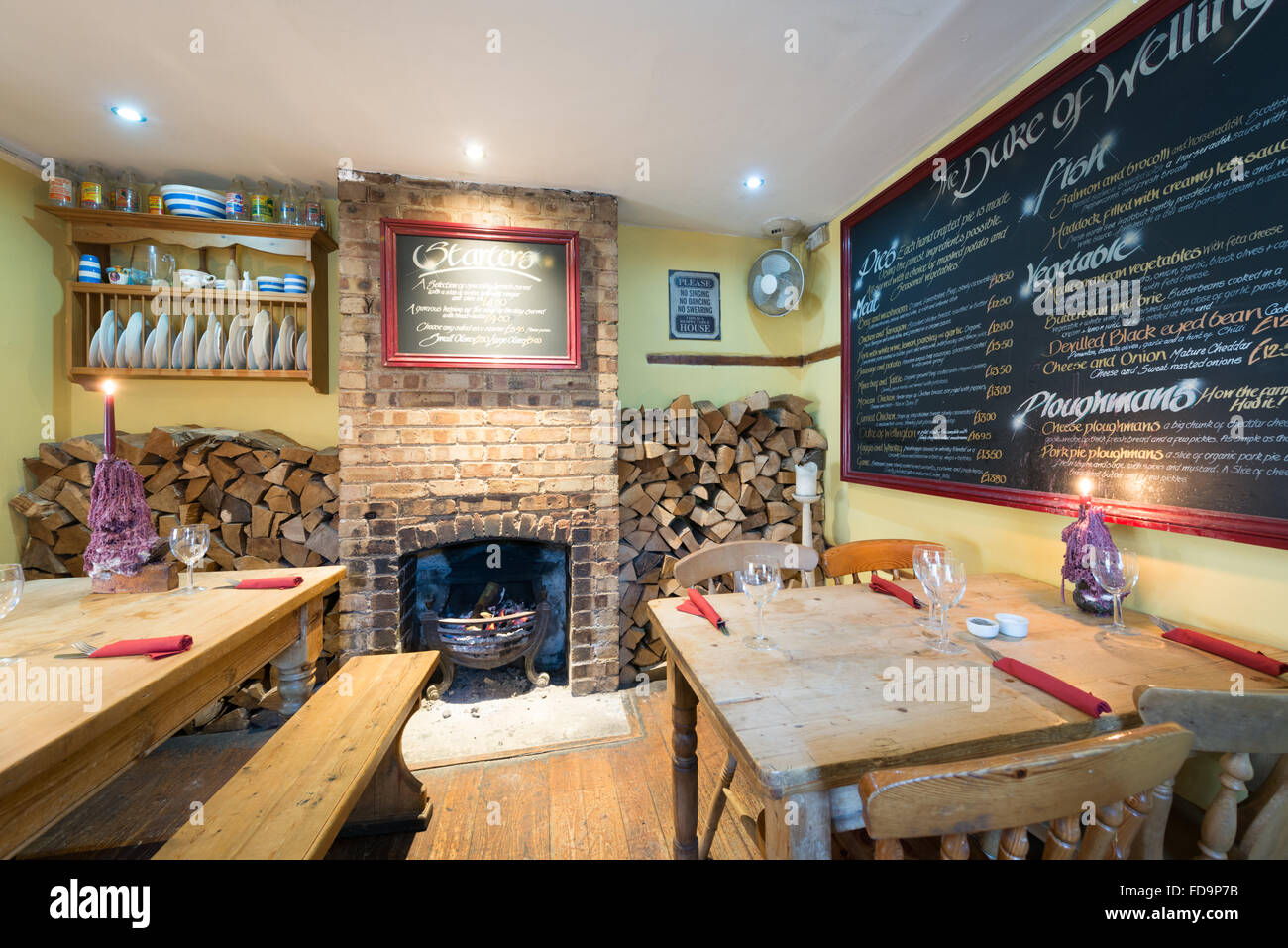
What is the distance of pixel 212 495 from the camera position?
2.56m

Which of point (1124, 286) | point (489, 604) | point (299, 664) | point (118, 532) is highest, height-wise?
point (1124, 286)

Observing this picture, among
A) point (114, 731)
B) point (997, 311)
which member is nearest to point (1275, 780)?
point (997, 311)

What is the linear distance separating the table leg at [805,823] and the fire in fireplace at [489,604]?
2205 mm

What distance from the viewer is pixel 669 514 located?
2945mm

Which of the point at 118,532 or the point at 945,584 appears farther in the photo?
the point at 118,532

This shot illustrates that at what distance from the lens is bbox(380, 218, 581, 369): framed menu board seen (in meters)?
2.57

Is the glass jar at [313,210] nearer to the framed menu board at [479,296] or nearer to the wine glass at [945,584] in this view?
the framed menu board at [479,296]

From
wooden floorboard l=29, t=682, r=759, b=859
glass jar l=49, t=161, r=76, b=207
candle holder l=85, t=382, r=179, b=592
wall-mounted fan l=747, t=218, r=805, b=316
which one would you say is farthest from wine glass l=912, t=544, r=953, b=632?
glass jar l=49, t=161, r=76, b=207

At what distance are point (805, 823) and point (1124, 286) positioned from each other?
1839 mm

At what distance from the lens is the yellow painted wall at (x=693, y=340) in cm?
322

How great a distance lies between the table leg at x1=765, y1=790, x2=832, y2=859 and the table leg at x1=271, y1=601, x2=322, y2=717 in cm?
177

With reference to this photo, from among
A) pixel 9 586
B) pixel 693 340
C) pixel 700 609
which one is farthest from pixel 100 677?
pixel 693 340

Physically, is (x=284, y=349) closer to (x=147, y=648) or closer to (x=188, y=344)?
(x=188, y=344)
